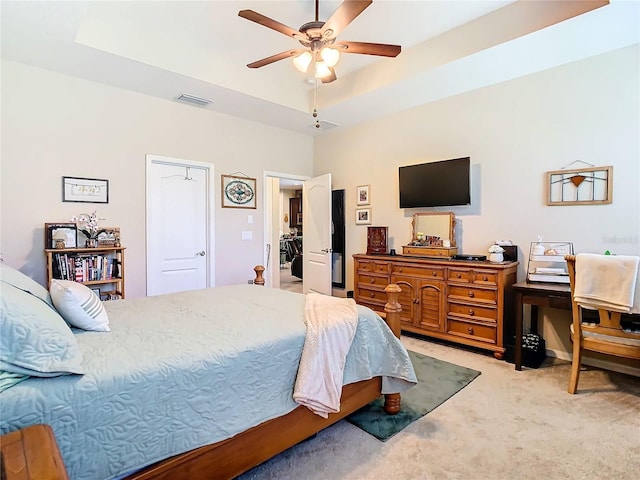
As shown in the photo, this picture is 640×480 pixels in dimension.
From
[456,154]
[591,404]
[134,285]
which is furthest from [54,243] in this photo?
[591,404]

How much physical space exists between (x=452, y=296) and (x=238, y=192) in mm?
3041

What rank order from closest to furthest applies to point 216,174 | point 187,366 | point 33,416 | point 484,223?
1. point 33,416
2. point 187,366
3. point 484,223
4. point 216,174

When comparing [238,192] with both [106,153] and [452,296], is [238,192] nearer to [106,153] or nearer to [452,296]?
[106,153]

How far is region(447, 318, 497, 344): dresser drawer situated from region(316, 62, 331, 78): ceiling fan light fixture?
265cm

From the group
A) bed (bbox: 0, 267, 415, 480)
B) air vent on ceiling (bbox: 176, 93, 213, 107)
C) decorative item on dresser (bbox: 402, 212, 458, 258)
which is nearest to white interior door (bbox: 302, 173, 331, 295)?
decorative item on dresser (bbox: 402, 212, 458, 258)

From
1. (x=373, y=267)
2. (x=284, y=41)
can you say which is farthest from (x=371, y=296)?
(x=284, y=41)

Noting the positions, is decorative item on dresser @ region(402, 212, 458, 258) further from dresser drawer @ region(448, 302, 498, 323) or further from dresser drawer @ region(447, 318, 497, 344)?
dresser drawer @ region(447, 318, 497, 344)

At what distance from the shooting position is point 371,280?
4.29 meters

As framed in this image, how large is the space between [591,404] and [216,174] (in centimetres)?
439

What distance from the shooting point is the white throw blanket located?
66.9 inches

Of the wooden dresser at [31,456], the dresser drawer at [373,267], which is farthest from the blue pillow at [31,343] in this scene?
the dresser drawer at [373,267]

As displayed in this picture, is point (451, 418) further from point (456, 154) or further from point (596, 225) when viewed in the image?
point (456, 154)

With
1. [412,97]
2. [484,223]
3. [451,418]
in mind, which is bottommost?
[451,418]

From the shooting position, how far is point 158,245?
407 centimetres
